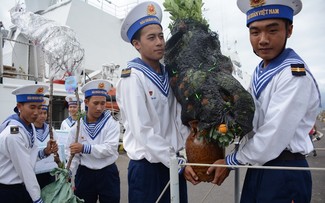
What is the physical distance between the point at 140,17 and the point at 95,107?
1.52 metres

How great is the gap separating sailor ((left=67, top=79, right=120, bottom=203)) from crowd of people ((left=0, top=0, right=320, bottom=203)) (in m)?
0.04

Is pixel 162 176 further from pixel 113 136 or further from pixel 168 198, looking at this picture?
pixel 113 136

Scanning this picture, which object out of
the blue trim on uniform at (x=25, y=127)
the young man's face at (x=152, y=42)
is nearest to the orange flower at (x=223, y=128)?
the young man's face at (x=152, y=42)

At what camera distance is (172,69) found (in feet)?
6.60

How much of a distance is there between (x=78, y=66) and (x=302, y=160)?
6.78ft

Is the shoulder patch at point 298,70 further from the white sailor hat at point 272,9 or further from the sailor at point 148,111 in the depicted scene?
the sailor at point 148,111

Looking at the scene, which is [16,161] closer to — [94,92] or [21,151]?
[21,151]

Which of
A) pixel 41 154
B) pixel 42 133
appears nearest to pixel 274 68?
pixel 41 154

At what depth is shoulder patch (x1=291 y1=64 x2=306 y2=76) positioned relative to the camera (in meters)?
1.49

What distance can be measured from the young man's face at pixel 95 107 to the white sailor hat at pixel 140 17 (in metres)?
1.31

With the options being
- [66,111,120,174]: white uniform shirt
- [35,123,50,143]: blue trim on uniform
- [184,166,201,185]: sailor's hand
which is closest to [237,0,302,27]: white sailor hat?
[184,166,201,185]: sailor's hand

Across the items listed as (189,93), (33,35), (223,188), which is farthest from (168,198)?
(223,188)

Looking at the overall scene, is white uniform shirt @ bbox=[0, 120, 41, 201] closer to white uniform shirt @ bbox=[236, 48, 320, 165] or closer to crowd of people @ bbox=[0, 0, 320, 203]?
crowd of people @ bbox=[0, 0, 320, 203]

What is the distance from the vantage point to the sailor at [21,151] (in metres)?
2.45
